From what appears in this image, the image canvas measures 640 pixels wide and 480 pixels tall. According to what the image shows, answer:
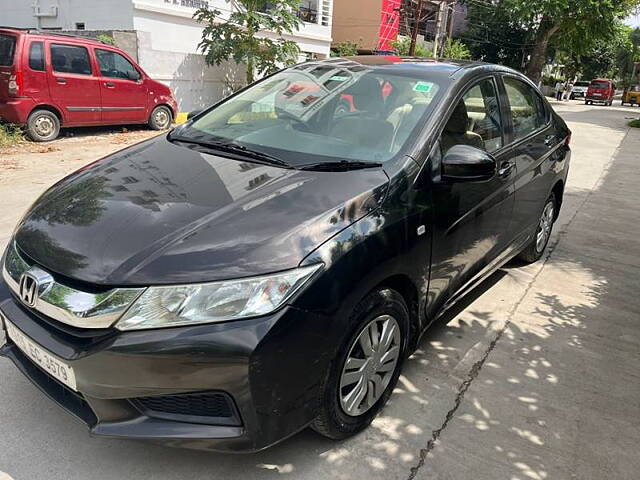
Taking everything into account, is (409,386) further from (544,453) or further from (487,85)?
(487,85)

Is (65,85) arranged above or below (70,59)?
below

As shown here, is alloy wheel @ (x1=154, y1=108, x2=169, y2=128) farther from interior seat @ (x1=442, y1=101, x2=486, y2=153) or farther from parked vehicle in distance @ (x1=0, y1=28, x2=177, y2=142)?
interior seat @ (x1=442, y1=101, x2=486, y2=153)

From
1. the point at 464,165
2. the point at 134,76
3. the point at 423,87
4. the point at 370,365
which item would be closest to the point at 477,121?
the point at 423,87

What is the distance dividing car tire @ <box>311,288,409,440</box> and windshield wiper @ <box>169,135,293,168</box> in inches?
32.8

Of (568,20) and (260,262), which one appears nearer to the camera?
(260,262)

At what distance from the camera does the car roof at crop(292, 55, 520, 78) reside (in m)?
3.25

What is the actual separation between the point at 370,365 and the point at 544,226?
3129 mm

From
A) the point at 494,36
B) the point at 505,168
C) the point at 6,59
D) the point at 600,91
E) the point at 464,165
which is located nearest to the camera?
the point at 464,165

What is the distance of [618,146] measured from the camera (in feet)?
46.4

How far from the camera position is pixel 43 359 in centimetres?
207

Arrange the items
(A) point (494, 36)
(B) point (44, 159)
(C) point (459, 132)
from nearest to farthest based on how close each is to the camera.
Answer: (C) point (459, 132)
(B) point (44, 159)
(A) point (494, 36)

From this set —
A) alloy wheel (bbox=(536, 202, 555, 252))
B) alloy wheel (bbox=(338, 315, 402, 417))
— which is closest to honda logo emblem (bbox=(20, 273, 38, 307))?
alloy wheel (bbox=(338, 315, 402, 417))

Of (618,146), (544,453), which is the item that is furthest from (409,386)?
(618,146)

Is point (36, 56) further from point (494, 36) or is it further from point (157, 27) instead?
point (494, 36)
